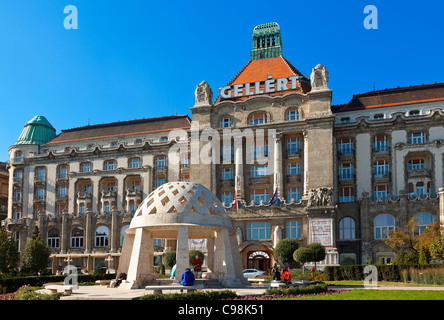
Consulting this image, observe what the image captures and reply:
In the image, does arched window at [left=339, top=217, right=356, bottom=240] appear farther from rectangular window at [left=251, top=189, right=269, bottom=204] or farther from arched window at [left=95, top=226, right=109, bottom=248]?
arched window at [left=95, top=226, right=109, bottom=248]

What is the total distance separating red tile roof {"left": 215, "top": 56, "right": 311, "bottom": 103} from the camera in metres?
74.6

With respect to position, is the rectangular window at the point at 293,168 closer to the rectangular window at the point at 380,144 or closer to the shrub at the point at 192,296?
the rectangular window at the point at 380,144

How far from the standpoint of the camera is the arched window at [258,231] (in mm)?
66250

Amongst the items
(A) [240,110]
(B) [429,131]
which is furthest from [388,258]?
(A) [240,110]

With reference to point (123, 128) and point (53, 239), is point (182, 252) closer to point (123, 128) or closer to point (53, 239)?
point (53, 239)

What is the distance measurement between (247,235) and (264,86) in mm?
21435

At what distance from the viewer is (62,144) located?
89.0 m

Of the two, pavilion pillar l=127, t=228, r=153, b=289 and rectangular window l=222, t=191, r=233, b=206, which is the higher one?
rectangular window l=222, t=191, r=233, b=206

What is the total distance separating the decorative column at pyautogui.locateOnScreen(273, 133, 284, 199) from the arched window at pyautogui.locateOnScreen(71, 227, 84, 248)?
103 ft

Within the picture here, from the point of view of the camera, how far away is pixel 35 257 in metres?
57.6

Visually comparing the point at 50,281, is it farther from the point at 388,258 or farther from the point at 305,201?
the point at 388,258

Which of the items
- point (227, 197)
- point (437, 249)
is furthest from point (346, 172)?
point (437, 249)

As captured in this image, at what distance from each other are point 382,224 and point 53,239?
49.4m

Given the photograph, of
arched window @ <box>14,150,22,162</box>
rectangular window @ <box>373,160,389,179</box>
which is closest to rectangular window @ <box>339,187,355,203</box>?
rectangular window @ <box>373,160,389,179</box>
